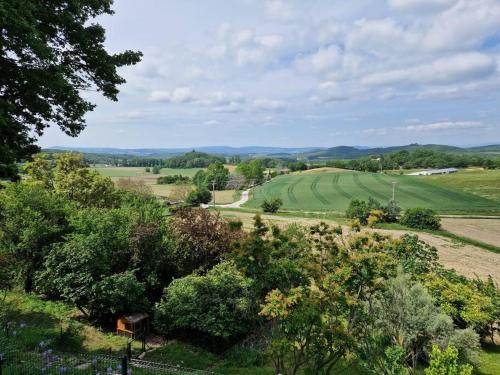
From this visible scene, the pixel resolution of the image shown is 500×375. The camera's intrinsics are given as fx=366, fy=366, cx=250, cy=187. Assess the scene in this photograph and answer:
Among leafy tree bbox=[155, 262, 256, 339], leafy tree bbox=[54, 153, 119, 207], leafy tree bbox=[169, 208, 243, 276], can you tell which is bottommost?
leafy tree bbox=[155, 262, 256, 339]

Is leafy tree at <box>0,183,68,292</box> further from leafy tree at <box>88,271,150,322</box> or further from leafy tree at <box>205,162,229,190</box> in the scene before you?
leafy tree at <box>205,162,229,190</box>

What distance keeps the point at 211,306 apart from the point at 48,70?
34.9 feet

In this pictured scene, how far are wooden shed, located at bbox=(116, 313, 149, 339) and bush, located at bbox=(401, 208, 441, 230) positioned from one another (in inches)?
1689

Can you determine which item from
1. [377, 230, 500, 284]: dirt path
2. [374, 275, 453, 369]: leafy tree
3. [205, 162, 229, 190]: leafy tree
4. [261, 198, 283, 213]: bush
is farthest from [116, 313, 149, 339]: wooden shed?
[205, 162, 229, 190]: leafy tree

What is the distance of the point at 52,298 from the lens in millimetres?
18703

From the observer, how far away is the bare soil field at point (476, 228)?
141 feet

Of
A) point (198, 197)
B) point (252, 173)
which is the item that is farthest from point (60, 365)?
point (252, 173)

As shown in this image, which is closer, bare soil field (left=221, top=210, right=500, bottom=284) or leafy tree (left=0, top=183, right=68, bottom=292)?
leafy tree (left=0, top=183, right=68, bottom=292)

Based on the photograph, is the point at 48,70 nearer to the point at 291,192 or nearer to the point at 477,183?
the point at 291,192

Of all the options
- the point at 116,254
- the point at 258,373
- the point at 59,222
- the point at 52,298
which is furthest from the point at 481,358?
the point at 59,222

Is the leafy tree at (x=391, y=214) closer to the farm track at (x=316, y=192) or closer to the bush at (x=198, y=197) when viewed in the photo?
the farm track at (x=316, y=192)

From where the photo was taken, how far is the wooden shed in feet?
51.0

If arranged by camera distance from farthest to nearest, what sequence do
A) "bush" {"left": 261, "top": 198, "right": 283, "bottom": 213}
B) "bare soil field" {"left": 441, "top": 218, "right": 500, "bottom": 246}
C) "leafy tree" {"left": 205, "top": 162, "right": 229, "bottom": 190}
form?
1. "leafy tree" {"left": 205, "top": 162, "right": 229, "bottom": 190}
2. "bush" {"left": 261, "top": 198, "right": 283, "bottom": 213}
3. "bare soil field" {"left": 441, "top": 218, "right": 500, "bottom": 246}

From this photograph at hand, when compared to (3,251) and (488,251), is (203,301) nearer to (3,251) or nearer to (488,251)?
(3,251)
